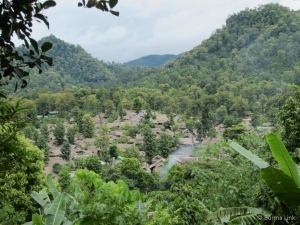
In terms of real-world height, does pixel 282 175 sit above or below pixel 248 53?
below

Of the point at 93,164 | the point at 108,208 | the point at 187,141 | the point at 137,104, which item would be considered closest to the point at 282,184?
the point at 108,208

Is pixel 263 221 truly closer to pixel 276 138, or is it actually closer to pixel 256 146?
pixel 276 138

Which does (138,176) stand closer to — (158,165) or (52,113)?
(158,165)

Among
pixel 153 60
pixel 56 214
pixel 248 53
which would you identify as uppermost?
pixel 153 60

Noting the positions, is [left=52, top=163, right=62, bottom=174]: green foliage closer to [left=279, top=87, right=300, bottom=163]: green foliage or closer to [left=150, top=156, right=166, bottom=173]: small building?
[left=150, top=156, right=166, bottom=173]: small building

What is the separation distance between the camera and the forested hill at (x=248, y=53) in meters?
32.7

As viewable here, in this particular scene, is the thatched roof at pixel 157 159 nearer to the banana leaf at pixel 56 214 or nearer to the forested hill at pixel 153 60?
the banana leaf at pixel 56 214

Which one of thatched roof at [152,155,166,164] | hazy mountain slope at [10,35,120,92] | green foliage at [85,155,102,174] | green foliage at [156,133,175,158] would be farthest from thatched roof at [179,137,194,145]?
hazy mountain slope at [10,35,120,92]

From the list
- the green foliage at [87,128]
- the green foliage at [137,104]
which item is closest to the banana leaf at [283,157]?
the green foliage at [87,128]

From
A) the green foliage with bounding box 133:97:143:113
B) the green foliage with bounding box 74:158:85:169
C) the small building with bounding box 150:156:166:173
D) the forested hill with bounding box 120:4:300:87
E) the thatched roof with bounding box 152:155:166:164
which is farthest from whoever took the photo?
the forested hill with bounding box 120:4:300:87

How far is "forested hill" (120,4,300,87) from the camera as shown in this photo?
107 ft

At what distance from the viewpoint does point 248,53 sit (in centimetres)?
3647

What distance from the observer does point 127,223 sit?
179 centimetres

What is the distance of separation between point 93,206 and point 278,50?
36.0 metres
